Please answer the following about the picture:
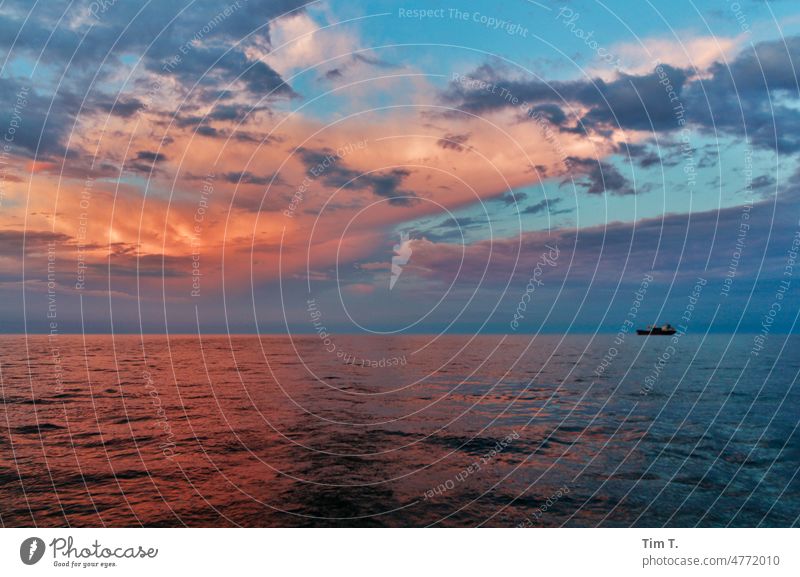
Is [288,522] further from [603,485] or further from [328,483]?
[603,485]

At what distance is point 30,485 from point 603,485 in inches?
979

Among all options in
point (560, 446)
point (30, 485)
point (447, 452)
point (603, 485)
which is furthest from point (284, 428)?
point (603, 485)

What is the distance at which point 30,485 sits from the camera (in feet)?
70.9

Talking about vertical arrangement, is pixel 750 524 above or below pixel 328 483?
below

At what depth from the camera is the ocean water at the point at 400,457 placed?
62.0 feet
